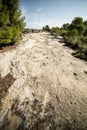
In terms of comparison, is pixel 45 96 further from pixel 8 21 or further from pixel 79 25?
pixel 79 25

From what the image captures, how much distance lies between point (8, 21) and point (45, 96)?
16.9 meters

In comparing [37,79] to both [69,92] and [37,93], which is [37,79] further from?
[69,92]

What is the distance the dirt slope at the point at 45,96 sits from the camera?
7.15m

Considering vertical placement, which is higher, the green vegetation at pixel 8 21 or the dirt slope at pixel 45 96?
the green vegetation at pixel 8 21

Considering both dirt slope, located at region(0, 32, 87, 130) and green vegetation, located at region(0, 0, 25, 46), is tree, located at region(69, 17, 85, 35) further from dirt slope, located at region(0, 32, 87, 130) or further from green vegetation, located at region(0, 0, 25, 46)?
dirt slope, located at region(0, 32, 87, 130)

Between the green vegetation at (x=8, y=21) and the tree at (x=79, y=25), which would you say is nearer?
the green vegetation at (x=8, y=21)

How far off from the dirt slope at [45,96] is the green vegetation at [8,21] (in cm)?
526

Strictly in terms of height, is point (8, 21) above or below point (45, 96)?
above

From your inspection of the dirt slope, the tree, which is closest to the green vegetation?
the dirt slope

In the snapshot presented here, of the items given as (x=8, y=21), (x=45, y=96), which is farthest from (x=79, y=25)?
(x=45, y=96)

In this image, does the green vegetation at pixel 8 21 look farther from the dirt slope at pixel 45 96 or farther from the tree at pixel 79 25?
the tree at pixel 79 25

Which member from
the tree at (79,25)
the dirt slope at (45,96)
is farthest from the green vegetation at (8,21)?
the tree at (79,25)

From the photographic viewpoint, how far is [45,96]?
908 cm

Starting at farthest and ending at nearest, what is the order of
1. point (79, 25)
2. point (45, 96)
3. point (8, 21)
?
point (79, 25), point (8, 21), point (45, 96)
